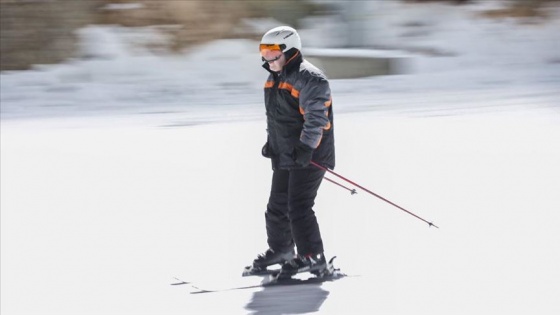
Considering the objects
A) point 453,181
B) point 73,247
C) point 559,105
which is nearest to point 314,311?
point 73,247

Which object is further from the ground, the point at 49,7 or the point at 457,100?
the point at 49,7

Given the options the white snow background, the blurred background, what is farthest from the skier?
the blurred background

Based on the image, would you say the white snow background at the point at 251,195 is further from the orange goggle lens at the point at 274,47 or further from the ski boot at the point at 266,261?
the orange goggle lens at the point at 274,47

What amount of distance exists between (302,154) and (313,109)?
0.72ft

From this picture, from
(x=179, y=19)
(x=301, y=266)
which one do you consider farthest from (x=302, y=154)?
(x=179, y=19)

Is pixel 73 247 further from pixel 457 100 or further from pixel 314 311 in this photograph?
pixel 457 100

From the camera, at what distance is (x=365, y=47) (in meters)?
15.3

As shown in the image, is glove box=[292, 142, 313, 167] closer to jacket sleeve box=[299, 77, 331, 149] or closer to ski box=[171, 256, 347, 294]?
jacket sleeve box=[299, 77, 331, 149]

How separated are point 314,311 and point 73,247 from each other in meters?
1.85

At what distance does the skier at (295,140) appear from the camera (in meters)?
5.33

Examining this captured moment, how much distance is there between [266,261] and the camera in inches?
234

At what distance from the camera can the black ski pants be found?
560 centimetres

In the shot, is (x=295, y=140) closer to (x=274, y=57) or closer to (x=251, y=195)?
(x=274, y=57)

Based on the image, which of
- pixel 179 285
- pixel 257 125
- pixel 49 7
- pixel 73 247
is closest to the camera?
pixel 179 285
